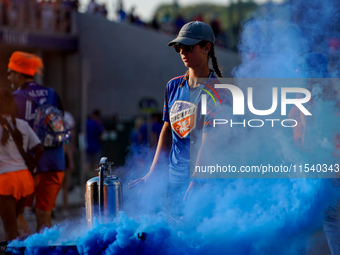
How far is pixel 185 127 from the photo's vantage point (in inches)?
144

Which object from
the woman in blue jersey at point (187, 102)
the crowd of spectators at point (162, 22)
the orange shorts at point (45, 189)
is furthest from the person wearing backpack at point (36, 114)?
the crowd of spectators at point (162, 22)

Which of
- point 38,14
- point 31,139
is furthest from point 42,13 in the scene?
point 31,139

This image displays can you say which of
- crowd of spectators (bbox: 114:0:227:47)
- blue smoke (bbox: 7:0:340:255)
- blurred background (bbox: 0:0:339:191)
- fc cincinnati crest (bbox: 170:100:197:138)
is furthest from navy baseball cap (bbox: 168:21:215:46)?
crowd of spectators (bbox: 114:0:227:47)

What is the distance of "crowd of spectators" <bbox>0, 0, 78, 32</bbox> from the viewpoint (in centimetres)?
1567

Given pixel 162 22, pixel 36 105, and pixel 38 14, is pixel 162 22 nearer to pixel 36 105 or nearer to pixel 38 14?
pixel 38 14

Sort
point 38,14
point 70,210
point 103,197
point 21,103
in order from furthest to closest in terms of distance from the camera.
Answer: point 38,14
point 70,210
point 21,103
point 103,197

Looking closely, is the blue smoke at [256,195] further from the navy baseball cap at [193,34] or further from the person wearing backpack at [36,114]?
the person wearing backpack at [36,114]

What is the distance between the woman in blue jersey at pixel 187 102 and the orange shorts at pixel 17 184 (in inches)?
61.8

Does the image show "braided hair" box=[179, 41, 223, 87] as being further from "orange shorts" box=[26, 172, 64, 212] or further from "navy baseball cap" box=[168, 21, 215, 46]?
"orange shorts" box=[26, 172, 64, 212]

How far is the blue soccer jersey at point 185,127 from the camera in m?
3.62

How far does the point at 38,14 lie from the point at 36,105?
12.0m

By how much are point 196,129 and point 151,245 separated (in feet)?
2.92

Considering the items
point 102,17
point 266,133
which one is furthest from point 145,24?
point 266,133

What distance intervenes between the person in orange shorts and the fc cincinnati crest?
1.85m
